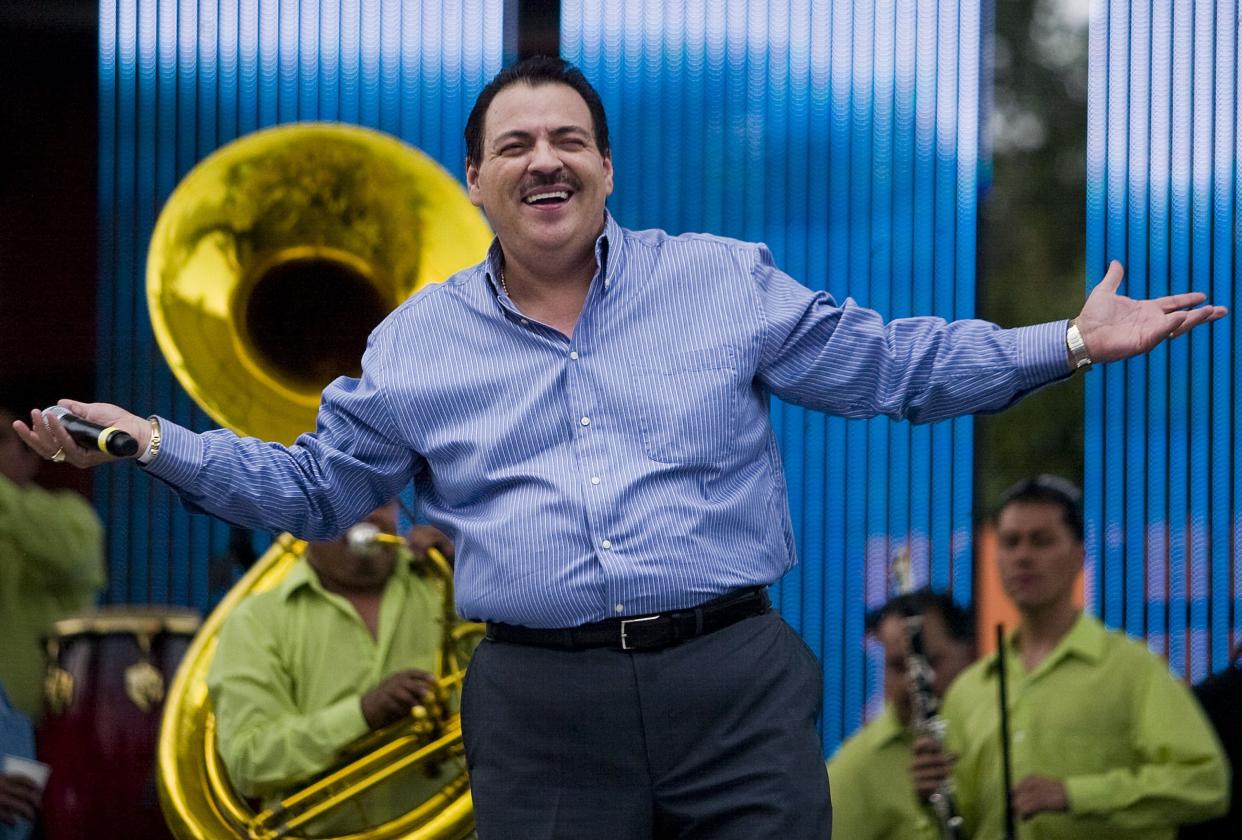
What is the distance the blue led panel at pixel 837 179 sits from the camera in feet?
10.8

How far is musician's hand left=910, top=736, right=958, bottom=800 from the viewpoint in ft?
10.4

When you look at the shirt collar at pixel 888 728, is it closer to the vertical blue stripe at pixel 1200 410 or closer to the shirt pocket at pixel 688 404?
the vertical blue stripe at pixel 1200 410

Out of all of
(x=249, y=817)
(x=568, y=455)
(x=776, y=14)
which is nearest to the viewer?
(x=568, y=455)

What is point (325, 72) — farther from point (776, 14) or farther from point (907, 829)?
point (907, 829)

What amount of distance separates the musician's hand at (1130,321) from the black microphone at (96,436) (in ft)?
Answer: 3.82

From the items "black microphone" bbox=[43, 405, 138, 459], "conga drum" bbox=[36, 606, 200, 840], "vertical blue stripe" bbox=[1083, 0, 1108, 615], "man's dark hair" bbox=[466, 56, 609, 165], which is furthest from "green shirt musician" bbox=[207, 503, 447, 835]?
"vertical blue stripe" bbox=[1083, 0, 1108, 615]

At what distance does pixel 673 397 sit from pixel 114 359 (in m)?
1.76

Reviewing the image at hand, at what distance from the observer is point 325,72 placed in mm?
3348

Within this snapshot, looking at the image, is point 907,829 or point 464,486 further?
point 907,829

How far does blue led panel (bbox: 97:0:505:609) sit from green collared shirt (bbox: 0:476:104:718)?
0.05 meters

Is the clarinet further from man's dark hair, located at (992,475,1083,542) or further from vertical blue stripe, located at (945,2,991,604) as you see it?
man's dark hair, located at (992,475,1083,542)

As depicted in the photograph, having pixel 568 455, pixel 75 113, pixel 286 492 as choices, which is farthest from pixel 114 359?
pixel 568 455

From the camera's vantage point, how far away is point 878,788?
3.23m

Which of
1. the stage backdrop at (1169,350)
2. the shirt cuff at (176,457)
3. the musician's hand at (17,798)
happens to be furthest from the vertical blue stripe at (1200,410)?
the musician's hand at (17,798)
